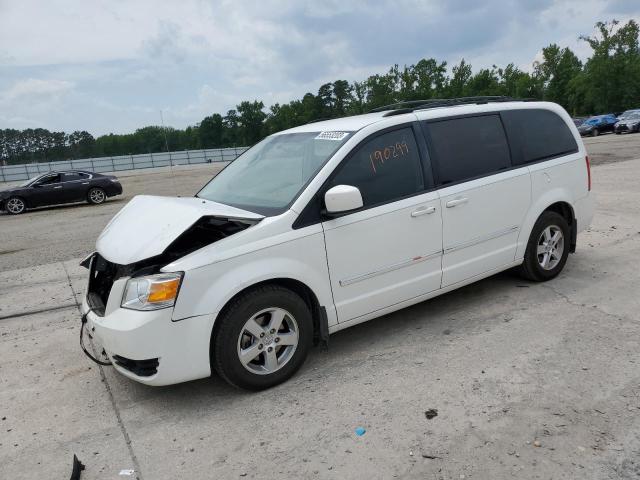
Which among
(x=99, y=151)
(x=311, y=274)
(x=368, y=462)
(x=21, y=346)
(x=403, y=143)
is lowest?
(x=368, y=462)

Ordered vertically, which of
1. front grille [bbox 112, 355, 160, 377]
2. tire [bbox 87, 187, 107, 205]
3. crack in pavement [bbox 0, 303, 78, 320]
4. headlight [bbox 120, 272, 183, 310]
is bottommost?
crack in pavement [bbox 0, 303, 78, 320]

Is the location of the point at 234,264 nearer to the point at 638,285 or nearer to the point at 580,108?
the point at 638,285

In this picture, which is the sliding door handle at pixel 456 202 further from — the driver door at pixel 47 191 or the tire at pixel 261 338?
the driver door at pixel 47 191

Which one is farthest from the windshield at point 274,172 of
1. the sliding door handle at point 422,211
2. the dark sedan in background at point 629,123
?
the dark sedan in background at point 629,123

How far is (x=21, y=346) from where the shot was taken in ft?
15.4

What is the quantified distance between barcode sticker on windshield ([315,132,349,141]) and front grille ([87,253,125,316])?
5.83 ft

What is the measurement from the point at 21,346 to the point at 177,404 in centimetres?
211

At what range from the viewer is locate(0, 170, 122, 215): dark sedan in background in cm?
1717

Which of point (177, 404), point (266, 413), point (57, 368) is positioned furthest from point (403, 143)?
point (57, 368)

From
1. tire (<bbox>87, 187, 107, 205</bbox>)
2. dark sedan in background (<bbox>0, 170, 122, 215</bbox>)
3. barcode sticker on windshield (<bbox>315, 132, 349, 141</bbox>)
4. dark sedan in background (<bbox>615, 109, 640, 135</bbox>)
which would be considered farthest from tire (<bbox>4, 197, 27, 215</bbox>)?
dark sedan in background (<bbox>615, 109, 640, 135</bbox>)

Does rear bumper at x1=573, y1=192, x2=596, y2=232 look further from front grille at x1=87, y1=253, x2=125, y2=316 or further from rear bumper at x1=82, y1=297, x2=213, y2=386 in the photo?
front grille at x1=87, y1=253, x2=125, y2=316

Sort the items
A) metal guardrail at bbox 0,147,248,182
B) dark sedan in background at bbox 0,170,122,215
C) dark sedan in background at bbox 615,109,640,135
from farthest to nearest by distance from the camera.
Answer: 1. metal guardrail at bbox 0,147,248,182
2. dark sedan in background at bbox 615,109,640,135
3. dark sedan in background at bbox 0,170,122,215

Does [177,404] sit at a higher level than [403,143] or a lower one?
lower

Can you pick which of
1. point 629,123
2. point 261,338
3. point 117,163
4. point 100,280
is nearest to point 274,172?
point 261,338
